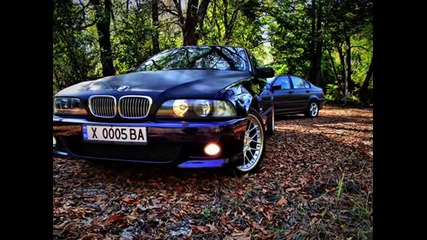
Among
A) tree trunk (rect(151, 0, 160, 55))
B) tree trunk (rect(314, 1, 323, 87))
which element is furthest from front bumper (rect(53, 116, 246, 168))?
tree trunk (rect(314, 1, 323, 87))

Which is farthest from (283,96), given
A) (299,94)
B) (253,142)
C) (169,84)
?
(169,84)

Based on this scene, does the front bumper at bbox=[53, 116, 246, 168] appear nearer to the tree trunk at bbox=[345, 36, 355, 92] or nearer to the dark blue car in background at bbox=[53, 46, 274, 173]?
the dark blue car in background at bbox=[53, 46, 274, 173]

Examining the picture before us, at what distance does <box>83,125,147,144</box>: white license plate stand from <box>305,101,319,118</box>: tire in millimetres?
8302

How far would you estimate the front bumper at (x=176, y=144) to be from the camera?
2.60 meters

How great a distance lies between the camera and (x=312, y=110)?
34.1 ft

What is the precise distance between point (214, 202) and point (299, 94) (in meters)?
7.84

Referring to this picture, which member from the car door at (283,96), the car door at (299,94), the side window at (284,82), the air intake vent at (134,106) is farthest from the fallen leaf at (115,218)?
the car door at (299,94)

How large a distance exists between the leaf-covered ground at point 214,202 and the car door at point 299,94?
19.7ft

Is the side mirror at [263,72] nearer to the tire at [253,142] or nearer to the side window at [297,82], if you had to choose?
the tire at [253,142]

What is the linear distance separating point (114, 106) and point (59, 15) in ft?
14.9

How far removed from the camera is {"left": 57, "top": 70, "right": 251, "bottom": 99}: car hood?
2732 millimetres
